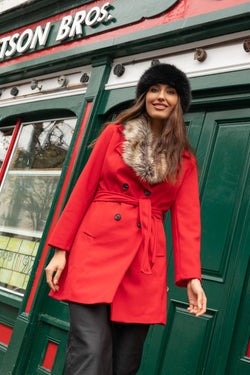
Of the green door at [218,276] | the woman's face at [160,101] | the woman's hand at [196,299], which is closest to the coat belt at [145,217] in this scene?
the woman's hand at [196,299]

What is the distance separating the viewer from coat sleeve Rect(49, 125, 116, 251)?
7.13 ft

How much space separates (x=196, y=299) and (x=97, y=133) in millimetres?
2742

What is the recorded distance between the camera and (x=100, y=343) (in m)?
1.92

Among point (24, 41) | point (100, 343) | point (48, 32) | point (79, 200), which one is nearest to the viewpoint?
point (100, 343)

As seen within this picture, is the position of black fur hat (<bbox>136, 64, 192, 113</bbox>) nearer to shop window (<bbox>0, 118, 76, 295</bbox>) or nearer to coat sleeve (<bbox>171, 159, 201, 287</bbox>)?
coat sleeve (<bbox>171, 159, 201, 287</bbox>)

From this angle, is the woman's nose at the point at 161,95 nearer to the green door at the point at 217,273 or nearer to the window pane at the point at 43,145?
the green door at the point at 217,273

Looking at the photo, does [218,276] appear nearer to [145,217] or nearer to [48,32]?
[145,217]

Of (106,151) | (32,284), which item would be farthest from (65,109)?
(106,151)

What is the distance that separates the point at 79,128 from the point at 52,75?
105 centimetres

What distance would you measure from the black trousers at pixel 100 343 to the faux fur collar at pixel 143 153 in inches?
26.1

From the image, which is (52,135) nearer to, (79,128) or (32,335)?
(79,128)

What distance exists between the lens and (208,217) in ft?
11.4

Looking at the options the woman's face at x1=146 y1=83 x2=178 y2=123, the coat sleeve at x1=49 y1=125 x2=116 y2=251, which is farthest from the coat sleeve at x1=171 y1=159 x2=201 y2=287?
the coat sleeve at x1=49 y1=125 x2=116 y2=251

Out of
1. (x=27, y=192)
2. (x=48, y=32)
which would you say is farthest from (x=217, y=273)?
(x=48, y=32)
